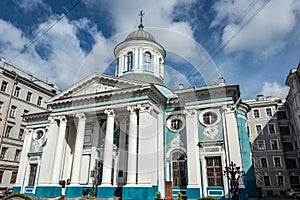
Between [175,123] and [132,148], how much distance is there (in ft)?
14.4

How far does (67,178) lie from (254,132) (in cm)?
2889

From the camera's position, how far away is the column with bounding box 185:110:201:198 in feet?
53.8

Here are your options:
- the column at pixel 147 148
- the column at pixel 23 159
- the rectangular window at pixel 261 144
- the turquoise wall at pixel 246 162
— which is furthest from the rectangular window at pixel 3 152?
the rectangular window at pixel 261 144

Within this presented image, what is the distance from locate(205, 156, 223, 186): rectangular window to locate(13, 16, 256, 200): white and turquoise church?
6cm

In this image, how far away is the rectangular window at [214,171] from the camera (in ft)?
54.3

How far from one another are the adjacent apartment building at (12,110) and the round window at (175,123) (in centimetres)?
1962

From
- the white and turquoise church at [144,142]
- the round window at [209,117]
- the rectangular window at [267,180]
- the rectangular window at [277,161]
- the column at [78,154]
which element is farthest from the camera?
the rectangular window at [277,161]

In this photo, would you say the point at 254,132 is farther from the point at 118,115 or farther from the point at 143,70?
the point at 118,115

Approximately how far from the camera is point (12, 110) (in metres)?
29.0

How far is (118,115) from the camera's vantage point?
20.5 metres

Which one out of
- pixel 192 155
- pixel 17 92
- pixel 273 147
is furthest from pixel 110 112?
pixel 273 147

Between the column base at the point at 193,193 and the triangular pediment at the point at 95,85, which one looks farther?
the triangular pediment at the point at 95,85

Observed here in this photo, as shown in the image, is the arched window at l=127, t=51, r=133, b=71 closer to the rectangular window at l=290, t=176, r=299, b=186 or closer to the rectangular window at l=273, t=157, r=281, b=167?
the rectangular window at l=273, t=157, r=281, b=167

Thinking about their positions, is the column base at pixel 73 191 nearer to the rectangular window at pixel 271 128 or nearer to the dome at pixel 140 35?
the dome at pixel 140 35
